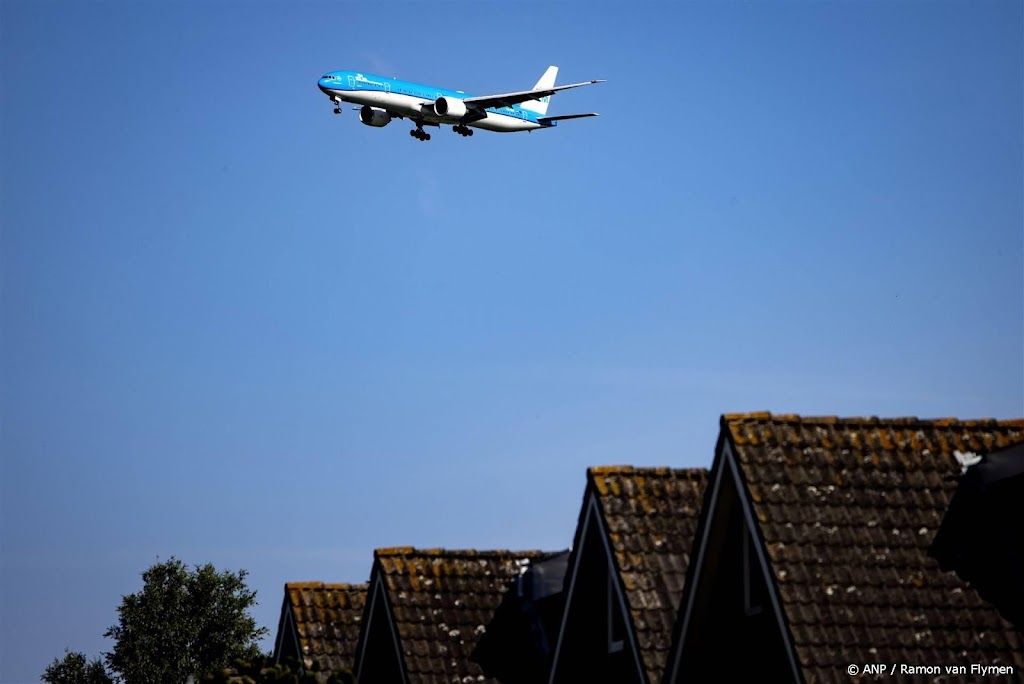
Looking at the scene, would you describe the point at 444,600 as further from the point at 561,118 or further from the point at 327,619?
the point at 561,118

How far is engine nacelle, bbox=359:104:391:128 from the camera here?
6594cm

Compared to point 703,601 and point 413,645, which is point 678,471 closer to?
point 703,601

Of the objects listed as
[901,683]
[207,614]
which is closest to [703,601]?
[901,683]

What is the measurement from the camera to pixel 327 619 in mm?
24906

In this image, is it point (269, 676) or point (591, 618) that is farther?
point (591, 618)

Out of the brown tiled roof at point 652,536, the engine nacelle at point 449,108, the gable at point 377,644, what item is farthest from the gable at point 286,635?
the engine nacelle at point 449,108

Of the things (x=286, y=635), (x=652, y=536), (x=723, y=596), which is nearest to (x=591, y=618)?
(x=652, y=536)

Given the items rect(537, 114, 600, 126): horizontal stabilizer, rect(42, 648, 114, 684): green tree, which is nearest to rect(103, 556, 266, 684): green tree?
rect(42, 648, 114, 684): green tree

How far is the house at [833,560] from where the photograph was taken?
13.5m

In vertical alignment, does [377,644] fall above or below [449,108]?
below

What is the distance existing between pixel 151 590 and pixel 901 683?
85553 mm

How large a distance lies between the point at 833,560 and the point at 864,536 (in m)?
0.55

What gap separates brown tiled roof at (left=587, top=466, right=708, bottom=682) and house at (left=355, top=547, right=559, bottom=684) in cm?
329

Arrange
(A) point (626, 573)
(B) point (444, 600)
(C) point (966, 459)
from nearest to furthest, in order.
→ (C) point (966, 459), (A) point (626, 573), (B) point (444, 600)
